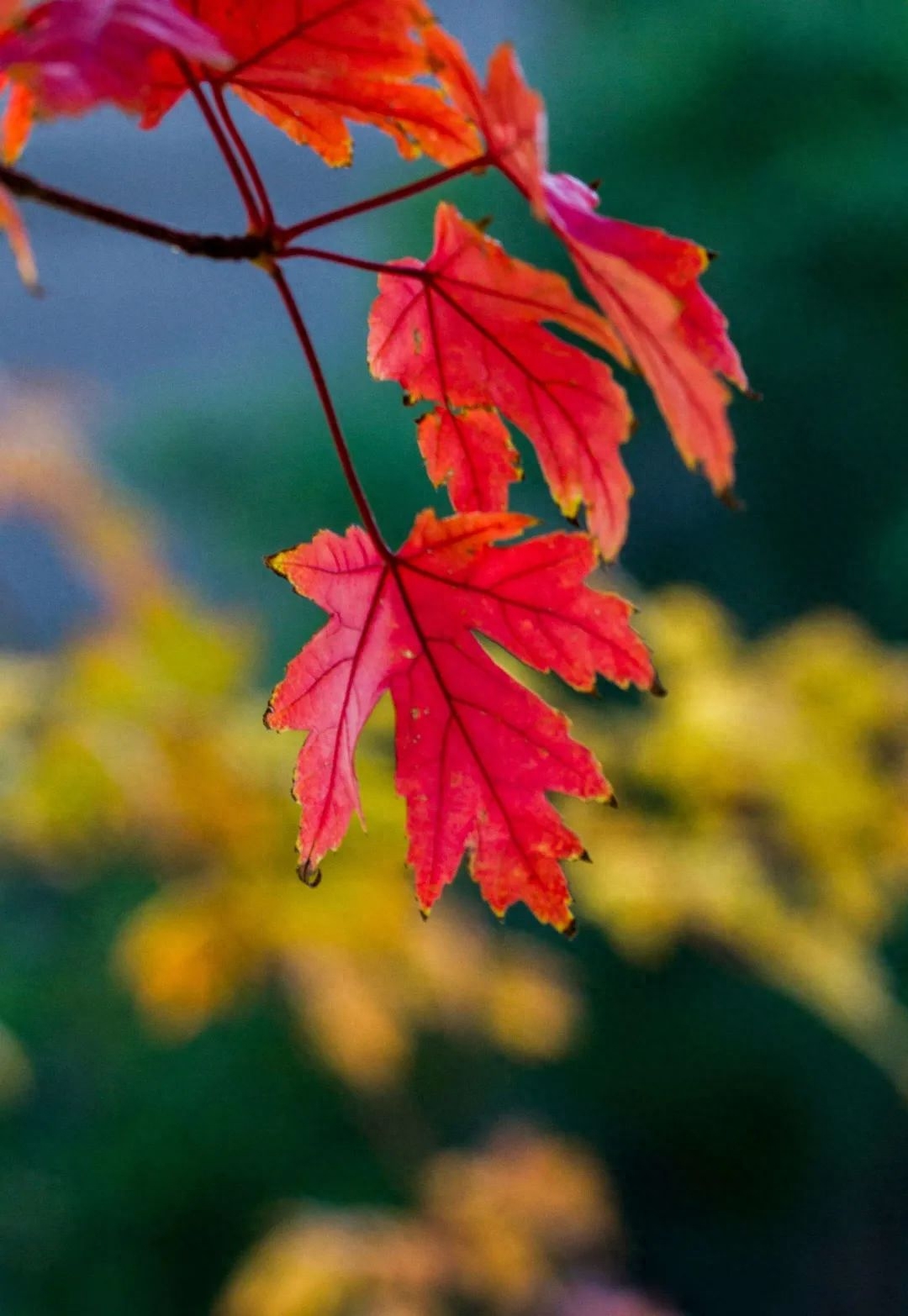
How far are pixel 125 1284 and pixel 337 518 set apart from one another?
5.42 feet

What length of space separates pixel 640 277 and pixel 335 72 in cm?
13

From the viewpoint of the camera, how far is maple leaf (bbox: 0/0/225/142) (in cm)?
29

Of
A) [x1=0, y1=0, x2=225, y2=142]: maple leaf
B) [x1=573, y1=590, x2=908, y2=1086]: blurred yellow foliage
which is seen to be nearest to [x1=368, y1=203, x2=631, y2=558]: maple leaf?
[x1=0, y1=0, x2=225, y2=142]: maple leaf

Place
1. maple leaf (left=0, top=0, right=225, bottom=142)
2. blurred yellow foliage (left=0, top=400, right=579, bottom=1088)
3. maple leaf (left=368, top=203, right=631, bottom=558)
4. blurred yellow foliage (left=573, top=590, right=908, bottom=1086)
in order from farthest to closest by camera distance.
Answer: blurred yellow foliage (left=573, top=590, right=908, bottom=1086) → blurred yellow foliage (left=0, top=400, right=579, bottom=1088) → maple leaf (left=368, top=203, right=631, bottom=558) → maple leaf (left=0, top=0, right=225, bottom=142)

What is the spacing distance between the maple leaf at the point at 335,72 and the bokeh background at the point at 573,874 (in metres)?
0.70

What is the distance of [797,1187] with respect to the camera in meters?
2.70

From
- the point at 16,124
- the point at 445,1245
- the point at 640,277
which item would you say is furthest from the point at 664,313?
the point at 445,1245

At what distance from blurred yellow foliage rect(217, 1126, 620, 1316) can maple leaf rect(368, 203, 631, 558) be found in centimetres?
133

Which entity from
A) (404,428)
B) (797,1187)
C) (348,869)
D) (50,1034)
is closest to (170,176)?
(404,428)

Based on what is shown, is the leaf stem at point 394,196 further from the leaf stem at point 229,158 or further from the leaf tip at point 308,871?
the leaf tip at point 308,871

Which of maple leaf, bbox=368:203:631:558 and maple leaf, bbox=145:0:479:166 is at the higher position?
maple leaf, bbox=145:0:479:166

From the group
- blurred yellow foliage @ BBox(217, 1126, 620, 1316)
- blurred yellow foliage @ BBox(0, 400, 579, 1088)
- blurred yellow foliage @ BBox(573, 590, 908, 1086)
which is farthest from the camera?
blurred yellow foliage @ BBox(217, 1126, 620, 1316)

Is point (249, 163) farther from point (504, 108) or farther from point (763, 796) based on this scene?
point (763, 796)

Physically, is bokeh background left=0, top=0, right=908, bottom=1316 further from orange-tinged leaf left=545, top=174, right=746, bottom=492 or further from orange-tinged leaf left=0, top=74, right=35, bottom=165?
orange-tinged leaf left=545, top=174, right=746, bottom=492
